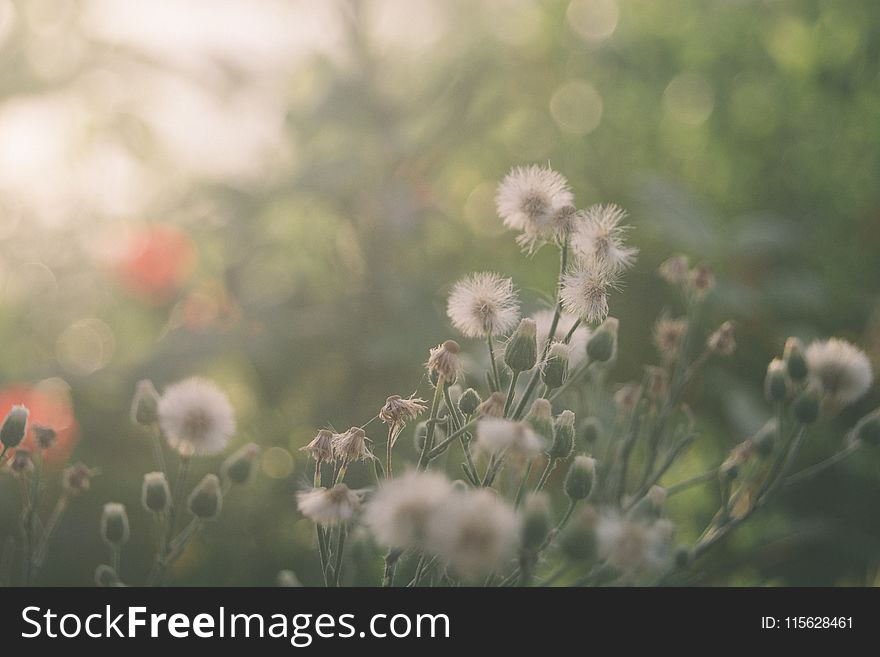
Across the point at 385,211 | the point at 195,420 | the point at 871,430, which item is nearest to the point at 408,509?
the point at 195,420

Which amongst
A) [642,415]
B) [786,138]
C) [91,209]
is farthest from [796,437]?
[91,209]

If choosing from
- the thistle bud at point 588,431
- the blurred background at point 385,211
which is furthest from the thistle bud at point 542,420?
the blurred background at point 385,211

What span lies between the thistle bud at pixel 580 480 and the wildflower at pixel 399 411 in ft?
0.21

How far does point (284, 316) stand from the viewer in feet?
2.77

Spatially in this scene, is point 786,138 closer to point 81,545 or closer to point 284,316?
point 284,316

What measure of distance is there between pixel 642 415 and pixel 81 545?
53 centimetres

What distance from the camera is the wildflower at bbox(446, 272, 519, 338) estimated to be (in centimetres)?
31

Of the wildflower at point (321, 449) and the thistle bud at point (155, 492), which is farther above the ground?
the wildflower at point (321, 449)

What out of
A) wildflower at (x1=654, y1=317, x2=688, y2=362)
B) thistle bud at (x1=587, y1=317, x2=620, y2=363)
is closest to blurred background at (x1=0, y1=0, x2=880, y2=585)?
wildflower at (x1=654, y1=317, x2=688, y2=362)

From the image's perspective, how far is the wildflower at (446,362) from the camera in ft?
0.95

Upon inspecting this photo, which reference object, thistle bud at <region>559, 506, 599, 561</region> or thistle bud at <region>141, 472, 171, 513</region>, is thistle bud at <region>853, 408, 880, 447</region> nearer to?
thistle bud at <region>559, 506, 599, 561</region>

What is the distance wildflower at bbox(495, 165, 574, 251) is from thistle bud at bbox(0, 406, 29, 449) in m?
0.21

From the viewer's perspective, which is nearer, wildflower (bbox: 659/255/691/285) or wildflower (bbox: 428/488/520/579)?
wildflower (bbox: 428/488/520/579)

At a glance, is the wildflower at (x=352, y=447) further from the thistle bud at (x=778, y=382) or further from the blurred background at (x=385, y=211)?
the blurred background at (x=385, y=211)
